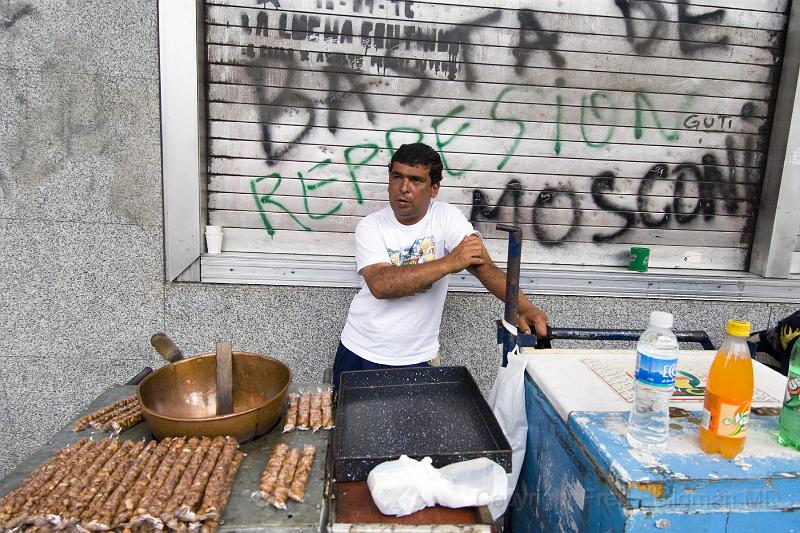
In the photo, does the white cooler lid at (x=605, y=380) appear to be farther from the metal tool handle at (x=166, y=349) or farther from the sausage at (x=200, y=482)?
the metal tool handle at (x=166, y=349)

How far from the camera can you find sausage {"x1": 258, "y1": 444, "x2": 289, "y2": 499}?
5.05 feet

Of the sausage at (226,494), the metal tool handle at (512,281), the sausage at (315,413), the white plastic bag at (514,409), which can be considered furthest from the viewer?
the white plastic bag at (514,409)

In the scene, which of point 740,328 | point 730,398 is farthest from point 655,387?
point 740,328

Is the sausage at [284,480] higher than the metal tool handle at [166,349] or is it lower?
lower

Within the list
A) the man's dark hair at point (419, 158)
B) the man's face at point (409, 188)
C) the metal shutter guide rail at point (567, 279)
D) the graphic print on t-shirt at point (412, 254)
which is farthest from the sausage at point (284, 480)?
the metal shutter guide rail at point (567, 279)

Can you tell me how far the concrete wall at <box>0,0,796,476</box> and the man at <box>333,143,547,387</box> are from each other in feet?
3.13

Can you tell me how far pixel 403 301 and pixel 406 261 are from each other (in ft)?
0.76

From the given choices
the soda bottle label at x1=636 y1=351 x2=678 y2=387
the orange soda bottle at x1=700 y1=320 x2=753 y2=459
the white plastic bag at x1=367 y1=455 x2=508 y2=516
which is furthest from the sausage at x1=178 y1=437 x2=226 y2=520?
the orange soda bottle at x1=700 y1=320 x2=753 y2=459

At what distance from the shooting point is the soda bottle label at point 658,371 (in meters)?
1.53

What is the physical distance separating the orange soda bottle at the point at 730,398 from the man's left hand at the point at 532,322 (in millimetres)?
987

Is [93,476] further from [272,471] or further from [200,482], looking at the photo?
[272,471]

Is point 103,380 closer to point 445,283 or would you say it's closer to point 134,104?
point 134,104

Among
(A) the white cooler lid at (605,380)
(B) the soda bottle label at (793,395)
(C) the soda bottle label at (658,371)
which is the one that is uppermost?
(C) the soda bottle label at (658,371)

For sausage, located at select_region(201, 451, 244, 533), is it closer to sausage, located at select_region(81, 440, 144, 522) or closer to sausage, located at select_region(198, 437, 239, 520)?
sausage, located at select_region(198, 437, 239, 520)
